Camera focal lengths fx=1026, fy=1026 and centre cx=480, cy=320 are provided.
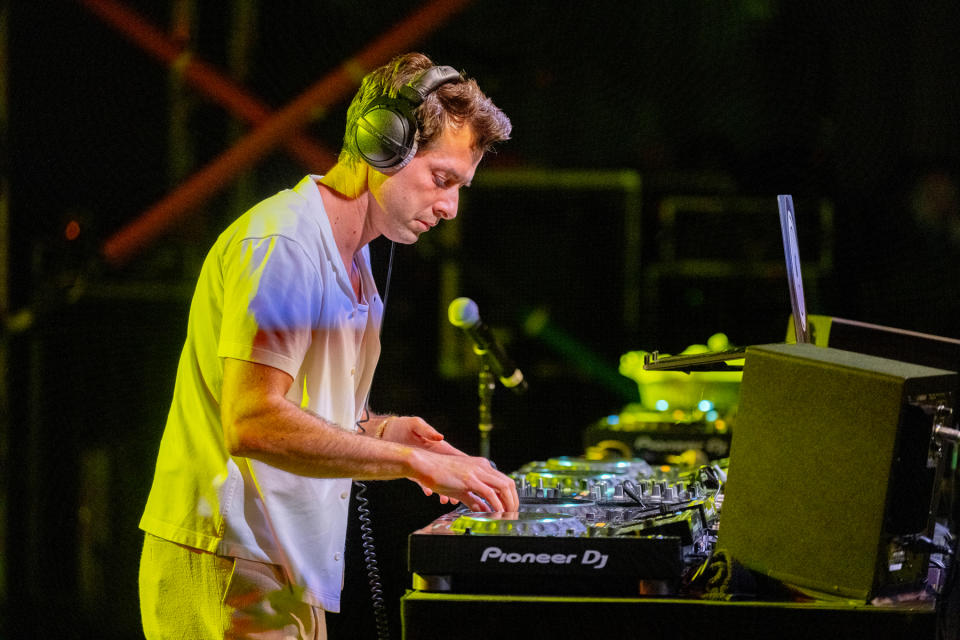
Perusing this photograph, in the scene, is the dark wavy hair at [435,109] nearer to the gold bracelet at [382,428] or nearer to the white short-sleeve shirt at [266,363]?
the white short-sleeve shirt at [266,363]

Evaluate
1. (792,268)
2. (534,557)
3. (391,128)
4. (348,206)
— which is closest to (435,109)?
(391,128)

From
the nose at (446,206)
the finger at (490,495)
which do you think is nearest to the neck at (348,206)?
the nose at (446,206)

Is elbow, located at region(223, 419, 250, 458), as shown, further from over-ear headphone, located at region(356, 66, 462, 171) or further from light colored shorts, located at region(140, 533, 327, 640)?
over-ear headphone, located at region(356, 66, 462, 171)

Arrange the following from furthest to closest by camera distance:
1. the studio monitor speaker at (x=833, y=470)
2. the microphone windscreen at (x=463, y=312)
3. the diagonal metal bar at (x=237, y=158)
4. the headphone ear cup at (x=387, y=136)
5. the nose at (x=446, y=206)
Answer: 1. the diagonal metal bar at (x=237, y=158)
2. the microphone windscreen at (x=463, y=312)
3. the nose at (x=446, y=206)
4. the headphone ear cup at (x=387, y=136)
5. the studio monitor speaker at (x=833, y=470)

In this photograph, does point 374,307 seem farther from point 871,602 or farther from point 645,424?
point 645,424

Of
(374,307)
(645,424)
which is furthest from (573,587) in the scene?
(645,424)

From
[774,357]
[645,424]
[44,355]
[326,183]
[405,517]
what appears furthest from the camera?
[405,517]

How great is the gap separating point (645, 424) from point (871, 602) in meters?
2.27

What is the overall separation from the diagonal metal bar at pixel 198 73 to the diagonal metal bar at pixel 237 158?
6cm

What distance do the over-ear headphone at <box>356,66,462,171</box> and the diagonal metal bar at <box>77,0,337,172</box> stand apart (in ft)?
6.63

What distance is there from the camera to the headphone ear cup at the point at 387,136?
6.08 ft

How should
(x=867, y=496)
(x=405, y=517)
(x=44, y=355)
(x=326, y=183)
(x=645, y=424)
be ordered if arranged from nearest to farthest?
(x=867, y=496) → (x=326, y=183) → (x=645, y=424) → (x=44, y=355) → (x=405, y=517)

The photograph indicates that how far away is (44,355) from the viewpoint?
393cm

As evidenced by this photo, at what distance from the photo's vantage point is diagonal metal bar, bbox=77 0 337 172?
12.7ft
